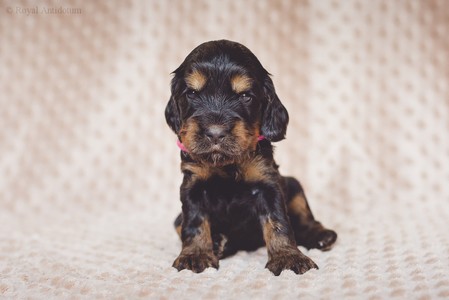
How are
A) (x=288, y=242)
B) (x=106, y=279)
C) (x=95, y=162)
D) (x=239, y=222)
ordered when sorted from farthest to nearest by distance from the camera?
(x=95, y=162) < (x=239, y=222) < (x=288, y=242) < (x=106, y=279)

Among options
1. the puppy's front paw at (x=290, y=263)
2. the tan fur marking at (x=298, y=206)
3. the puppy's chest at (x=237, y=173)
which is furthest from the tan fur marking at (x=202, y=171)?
the tan fur marking at (x=298, y=206)

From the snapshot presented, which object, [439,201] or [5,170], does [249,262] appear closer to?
[439,201]

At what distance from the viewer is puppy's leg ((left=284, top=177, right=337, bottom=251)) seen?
232 cm

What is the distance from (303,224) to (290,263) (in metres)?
0.54

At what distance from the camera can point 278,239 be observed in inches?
81.0

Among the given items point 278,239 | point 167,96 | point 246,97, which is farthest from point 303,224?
point 167,96

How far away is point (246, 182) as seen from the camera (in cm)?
215

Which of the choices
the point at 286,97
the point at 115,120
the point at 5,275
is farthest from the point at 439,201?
the point at 5,275

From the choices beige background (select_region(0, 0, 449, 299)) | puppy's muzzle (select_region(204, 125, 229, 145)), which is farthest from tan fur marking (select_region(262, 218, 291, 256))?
beige background (select_region(0, 0, 449, 299))

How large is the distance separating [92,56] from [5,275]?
196cm

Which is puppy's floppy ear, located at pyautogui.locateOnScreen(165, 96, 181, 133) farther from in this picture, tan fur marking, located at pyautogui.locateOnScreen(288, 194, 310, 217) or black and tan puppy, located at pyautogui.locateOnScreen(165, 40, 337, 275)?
tan fur marking, located at pyautogui.locateOnScreen(288, 194, 310, 217)

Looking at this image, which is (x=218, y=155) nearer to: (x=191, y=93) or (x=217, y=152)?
(x=217, y=152)

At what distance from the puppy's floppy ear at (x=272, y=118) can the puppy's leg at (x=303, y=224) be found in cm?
37

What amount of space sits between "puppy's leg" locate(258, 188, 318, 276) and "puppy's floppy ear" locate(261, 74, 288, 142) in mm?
200
